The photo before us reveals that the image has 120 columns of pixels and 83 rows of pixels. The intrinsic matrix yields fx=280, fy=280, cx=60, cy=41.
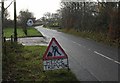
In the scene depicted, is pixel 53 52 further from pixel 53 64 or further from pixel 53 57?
pixel 53 64

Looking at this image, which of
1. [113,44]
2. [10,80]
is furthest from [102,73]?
[113,44]

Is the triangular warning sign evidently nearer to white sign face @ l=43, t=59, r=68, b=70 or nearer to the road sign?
the road sign

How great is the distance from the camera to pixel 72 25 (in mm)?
59031

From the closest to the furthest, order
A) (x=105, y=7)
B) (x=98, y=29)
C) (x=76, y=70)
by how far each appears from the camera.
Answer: (x=76, y=70), (x=105, y=7), (x=98, y=29)

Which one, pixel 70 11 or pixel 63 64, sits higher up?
pixel 70 11

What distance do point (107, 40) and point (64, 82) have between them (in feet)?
64.3

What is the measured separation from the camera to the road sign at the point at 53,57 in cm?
1030

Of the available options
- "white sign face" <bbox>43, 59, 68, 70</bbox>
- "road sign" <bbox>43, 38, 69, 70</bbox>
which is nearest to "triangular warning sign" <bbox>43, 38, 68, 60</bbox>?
"road sign" <bbox>43, 38, 69, 70</bbox>

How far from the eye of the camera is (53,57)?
407 inches

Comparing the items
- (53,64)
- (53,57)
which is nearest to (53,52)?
(53,57)

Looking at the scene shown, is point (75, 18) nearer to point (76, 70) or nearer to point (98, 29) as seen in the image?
point (98, 29)

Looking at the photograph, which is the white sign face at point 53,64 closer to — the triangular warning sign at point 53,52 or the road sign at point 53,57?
the road sign at point 53,57

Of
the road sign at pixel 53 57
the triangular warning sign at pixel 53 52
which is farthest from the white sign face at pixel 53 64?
the triangular warning sign at pixel 53 52

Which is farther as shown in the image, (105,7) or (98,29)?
(98,29)
